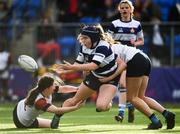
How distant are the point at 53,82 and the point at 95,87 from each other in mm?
759

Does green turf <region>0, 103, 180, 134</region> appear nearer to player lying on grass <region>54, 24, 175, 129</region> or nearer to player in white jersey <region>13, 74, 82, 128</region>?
player in white jersey <region>13, 74, 82, 128</region>

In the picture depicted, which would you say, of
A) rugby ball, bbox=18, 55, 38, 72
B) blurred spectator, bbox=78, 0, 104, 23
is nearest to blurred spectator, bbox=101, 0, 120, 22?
blurred spectator, bbox=78, 0, 104, 23

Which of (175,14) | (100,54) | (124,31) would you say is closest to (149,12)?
(175,14)

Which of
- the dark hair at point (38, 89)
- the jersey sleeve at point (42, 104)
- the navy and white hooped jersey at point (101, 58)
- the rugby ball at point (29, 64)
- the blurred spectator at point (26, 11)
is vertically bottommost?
the blurred spectator at point (26, 11)

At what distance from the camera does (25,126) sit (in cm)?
1407

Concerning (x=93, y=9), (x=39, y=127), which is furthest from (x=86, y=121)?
(x=93, y=9)

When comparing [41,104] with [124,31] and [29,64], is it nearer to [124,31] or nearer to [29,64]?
[29,64]

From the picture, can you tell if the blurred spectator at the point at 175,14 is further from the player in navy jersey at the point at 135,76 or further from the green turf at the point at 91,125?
the player in navy jersey at the point at 135,76

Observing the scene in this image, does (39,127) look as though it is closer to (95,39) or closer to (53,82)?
(53,82)

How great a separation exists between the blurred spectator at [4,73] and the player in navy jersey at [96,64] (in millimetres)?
10379

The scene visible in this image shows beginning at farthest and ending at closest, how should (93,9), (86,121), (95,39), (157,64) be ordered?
(93,9)
(157,64)
(86,121)
(95,39)

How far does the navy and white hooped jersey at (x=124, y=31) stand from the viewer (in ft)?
51.9

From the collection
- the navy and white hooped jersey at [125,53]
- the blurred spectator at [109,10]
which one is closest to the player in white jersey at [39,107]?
the navy and white hooped jersey at [125,53]

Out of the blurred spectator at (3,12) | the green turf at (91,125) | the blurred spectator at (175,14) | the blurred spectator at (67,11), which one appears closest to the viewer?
the green turf at (91,125)
